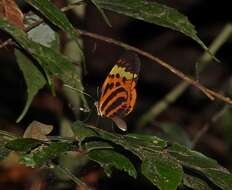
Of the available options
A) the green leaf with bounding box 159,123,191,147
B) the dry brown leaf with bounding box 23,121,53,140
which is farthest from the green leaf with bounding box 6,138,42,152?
the green leaf with bounding box 159,123,191,147

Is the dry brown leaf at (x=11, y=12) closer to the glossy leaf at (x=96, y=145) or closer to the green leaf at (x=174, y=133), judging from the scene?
the glossy leaf at (x=96, y=145)

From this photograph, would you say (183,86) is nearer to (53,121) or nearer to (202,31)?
(53,121)

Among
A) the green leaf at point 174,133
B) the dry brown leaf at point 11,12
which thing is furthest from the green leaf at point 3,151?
the green leaf at point 174,133

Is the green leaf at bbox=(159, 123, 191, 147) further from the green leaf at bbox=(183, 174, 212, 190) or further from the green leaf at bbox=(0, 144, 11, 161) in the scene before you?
the green leaf at bbox=(0, 144, 11, 161)

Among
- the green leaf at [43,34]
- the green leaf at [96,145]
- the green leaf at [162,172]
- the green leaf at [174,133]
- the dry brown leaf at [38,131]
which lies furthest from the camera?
the green leaf at [174,133]

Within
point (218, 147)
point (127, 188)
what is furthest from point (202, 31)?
point (127, 188)
